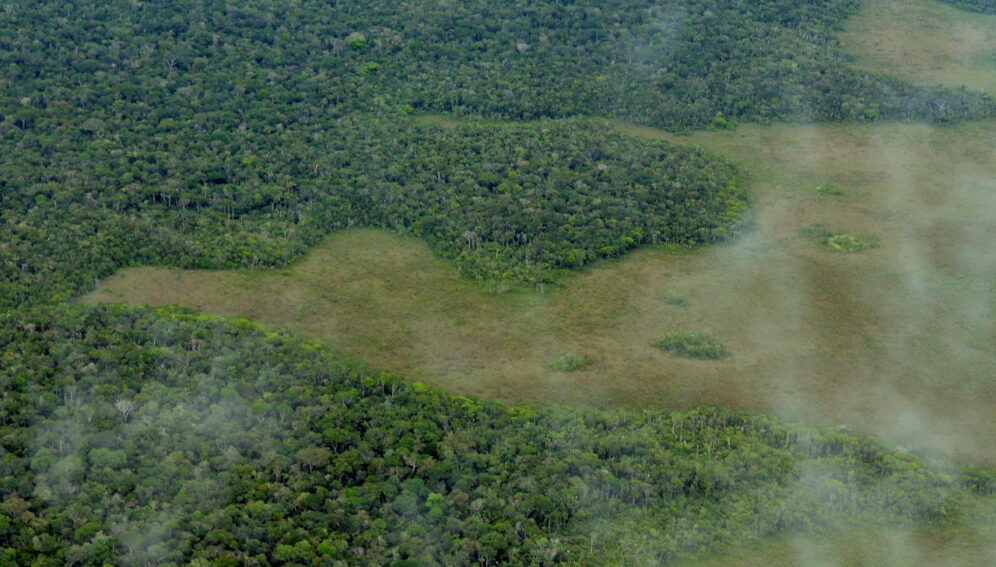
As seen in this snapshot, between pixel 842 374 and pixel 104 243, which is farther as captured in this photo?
pixel 104 243

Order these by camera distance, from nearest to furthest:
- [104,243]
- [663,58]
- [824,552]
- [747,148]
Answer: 1. [824,552]
2. [104,243]
3. [747,148]
4. [663,58]

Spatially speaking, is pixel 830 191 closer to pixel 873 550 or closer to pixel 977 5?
pixel 873 550

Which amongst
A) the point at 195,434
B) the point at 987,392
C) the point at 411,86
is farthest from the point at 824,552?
the point at 411,86

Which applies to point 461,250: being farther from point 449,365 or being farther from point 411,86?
point 411,86

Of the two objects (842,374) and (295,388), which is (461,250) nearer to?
(295,388)

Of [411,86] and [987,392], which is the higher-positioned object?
[411,86]

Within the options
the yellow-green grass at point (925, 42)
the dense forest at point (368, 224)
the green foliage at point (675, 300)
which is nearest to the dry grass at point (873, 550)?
the dense forest at point (368, 224)

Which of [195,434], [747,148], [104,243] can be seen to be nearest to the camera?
[195,434]
